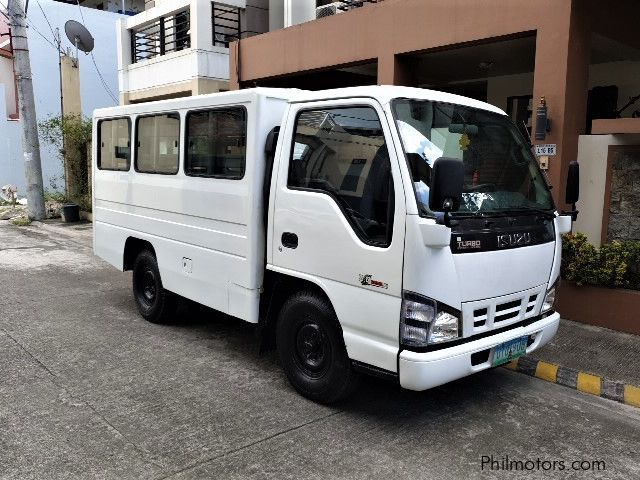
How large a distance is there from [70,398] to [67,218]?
39.1ft

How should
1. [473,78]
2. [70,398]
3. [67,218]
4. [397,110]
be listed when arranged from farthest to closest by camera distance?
[67,218] → [473,78] → [70,398] → [397,110]

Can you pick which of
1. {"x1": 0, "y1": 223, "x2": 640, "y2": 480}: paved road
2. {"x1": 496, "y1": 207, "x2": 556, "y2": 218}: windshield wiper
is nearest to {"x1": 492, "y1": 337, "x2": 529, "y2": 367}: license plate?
{"x1": 0, "y1": 223, "x2": 640, "y2": 480}: paved road

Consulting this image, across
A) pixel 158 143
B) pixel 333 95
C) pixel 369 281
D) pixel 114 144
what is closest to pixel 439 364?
pixel 369 281

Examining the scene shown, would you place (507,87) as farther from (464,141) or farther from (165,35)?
(165,35)

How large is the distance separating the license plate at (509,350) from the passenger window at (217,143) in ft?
7.57

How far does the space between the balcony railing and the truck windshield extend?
40.9 feet

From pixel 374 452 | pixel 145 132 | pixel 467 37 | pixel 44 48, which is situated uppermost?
pixel 44 48

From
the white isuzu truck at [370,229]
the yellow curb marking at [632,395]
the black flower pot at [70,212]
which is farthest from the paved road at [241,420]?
the black flower pot at [70,212]

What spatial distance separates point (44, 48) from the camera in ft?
71.7

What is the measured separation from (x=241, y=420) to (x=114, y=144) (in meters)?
3.95

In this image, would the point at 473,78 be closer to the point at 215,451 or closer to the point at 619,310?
the point at 619,310

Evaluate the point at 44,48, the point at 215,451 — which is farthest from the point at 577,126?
the point at 44,48

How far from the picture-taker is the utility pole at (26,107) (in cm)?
→ 1446

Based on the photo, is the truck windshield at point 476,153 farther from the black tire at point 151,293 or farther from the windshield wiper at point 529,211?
the black tire at point 151,293
